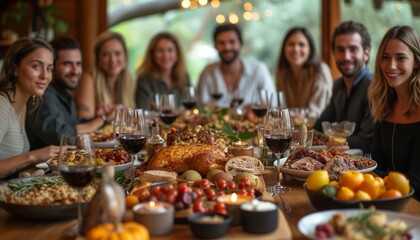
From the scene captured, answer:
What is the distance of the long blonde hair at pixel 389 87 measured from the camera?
107 inches

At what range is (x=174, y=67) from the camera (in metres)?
5.36

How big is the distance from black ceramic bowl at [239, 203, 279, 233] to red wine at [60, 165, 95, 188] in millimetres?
452

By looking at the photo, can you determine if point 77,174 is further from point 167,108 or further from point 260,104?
point 260,104

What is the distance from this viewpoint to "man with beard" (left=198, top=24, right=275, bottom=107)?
5246 mm

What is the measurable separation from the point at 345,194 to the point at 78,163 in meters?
0.79

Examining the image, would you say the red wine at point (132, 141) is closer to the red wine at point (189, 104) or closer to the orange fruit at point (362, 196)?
the orange fruit at point (362, 196)

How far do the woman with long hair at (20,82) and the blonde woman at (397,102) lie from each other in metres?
1.77

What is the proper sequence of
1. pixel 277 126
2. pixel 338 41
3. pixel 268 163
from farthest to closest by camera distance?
pixel 338 41
pixel 268 163
pixel 277 126

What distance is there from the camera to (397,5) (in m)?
5.07

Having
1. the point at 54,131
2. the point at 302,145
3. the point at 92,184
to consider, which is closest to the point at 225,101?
the point at 54,131

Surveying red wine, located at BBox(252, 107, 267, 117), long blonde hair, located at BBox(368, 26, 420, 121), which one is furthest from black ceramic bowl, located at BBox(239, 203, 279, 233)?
red wine, located at BBox(252, 107, 267, 117)

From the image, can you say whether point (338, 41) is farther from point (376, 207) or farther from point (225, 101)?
point (376, 207)

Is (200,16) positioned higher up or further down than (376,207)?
higher up

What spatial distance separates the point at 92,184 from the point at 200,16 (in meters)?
4.58
